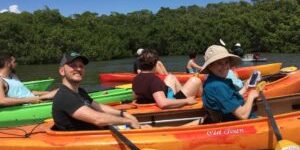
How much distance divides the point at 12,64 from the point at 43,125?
8.92ft

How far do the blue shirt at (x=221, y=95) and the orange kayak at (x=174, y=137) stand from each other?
234 mm

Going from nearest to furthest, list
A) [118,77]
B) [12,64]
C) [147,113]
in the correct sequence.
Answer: [147,113] < [12,64] < [118,77]

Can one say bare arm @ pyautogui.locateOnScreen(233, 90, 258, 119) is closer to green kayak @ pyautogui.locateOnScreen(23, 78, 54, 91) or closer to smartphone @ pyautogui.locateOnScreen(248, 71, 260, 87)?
smartphone @ pyautogui.locateOnScreen(248, 71, 260, 87)

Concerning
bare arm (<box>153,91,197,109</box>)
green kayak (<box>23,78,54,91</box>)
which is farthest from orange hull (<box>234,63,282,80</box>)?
bare arm (<box>153,91,197,109</box>)

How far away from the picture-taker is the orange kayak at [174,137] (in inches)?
201

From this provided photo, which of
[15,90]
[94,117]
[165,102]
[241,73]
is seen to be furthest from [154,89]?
[241,73]

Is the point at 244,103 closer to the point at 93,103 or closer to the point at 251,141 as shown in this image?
the point at 251,141

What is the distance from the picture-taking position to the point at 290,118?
555 centimetres

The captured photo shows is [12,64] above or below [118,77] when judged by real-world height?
above

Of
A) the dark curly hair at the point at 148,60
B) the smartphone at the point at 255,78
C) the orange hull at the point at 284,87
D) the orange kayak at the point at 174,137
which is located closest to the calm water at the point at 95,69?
the orange hull at the point at 284,87

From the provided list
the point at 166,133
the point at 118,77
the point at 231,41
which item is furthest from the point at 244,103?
the point at 231,41

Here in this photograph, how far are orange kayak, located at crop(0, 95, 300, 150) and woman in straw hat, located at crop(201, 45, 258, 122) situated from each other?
0.69ft

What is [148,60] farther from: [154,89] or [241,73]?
[241,73]

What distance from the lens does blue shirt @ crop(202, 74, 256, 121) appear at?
4.99m
